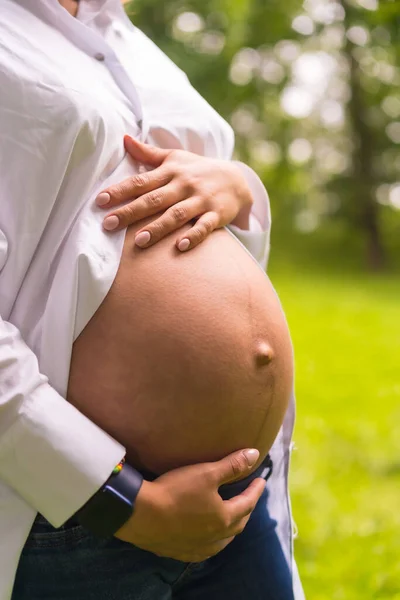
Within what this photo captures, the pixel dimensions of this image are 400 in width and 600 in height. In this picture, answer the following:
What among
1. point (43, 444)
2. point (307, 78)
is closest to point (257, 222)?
point (43, 444)

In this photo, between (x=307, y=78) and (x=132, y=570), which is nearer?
(x=132, y=570)

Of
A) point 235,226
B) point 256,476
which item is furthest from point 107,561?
point 235,226

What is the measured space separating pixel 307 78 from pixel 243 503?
34.7ft

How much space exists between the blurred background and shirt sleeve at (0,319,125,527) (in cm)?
171

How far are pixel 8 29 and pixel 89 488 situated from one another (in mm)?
633

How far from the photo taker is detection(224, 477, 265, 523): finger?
94 cm

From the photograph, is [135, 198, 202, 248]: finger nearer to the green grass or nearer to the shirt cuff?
the shirt cuff

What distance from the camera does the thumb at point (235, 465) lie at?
36.9 inches

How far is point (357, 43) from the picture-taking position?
31.8ft

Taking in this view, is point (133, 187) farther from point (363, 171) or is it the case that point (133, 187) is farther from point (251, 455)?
point (363, 171)

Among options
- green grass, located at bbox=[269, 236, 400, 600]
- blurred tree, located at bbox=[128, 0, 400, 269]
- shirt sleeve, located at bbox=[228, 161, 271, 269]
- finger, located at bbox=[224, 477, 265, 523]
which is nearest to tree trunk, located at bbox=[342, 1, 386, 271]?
blurred tree, located at bbox=[128, 0, 400, 269]

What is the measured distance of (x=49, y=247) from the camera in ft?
3.09

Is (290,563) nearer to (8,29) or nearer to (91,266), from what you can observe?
(91,266)

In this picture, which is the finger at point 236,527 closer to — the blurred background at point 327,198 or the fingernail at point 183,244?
the fingernail at point 183,244
